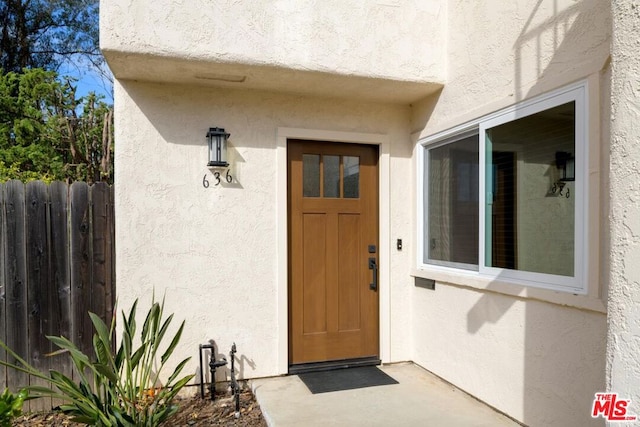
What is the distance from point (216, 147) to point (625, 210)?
3104 millimetres

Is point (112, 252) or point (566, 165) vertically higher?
point (566, 165)

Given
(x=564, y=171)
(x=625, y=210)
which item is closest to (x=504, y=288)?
(x=564, y=171)

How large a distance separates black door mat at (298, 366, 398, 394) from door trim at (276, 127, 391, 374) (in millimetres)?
266

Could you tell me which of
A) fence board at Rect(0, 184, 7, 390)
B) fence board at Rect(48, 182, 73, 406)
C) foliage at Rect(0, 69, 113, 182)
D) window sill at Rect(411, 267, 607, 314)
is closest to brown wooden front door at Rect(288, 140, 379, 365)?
window sill at Rect(411, 267, 607, 314)

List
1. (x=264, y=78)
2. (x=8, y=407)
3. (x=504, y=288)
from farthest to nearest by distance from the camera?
(x=264, y=78) → (x=504, y=288) → (x=8, y=407)

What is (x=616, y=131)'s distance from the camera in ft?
5.77

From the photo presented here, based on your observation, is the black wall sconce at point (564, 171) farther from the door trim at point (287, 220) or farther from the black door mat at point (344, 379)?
the black door mat at point (344, 379)

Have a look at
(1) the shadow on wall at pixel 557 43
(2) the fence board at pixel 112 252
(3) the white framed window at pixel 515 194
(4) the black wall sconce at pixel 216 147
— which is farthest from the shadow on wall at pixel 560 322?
(2) the fence board at pixel 112 252

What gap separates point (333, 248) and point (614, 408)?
2.81 meters

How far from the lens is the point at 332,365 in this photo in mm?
4176

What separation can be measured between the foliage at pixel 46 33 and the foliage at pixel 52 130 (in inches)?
110

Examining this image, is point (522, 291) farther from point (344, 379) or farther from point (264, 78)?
point (264, 78)

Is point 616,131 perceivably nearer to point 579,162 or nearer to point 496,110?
point 579,162

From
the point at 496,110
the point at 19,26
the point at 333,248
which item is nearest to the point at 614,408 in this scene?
the point at 496,110
